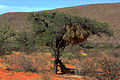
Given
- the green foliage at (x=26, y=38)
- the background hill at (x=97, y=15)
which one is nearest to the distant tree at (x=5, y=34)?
the green foliage at (x=26, y=38)

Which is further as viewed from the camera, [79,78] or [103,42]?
[103,42]

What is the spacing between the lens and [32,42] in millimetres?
11961

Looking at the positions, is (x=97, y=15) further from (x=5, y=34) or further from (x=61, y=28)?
(x=61, y=28)

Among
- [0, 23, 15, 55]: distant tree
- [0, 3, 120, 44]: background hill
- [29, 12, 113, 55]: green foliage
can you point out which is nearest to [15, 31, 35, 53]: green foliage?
[29, 12, 113, 55]: green foliage

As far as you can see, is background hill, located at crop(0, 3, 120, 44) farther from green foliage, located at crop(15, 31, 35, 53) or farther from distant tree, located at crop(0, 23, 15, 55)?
green foliage, located at crop(15, 31, 35, 53)

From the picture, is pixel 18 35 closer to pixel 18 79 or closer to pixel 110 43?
pixel 18 79

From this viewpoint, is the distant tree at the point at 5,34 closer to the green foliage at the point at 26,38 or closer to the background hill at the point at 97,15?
the green foliage at the point at 26,38

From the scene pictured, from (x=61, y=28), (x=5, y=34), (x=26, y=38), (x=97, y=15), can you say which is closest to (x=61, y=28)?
(x=61, y=28)

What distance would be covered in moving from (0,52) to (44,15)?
18.0 ft

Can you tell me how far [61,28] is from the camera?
433 inches

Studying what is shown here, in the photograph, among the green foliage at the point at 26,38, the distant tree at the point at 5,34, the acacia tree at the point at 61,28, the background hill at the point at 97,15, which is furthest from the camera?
the background hill at the point at 97,15

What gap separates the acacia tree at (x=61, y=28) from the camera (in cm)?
1094

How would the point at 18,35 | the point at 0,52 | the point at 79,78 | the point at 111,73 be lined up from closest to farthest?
the point at 111,73 → the point at 79,78 → the point at 18,35 → the point at 0,52

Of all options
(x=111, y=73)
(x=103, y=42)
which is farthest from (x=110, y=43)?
(x=111, y=73)
